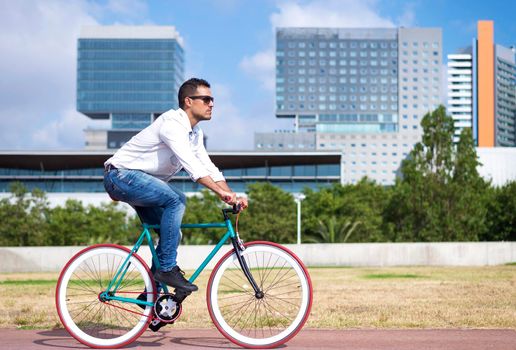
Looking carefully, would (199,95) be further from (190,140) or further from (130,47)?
(130,47)

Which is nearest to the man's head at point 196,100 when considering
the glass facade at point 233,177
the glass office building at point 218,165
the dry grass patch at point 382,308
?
the dry grass patch at point 382,308

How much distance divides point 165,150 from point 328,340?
1858 millimetres

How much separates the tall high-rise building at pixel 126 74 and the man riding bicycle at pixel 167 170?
597ft

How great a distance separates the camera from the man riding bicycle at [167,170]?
4.78m

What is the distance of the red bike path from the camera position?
15.6 feet

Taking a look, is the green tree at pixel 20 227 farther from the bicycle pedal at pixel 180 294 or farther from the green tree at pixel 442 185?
the bicycle pedal at pixel 180 294

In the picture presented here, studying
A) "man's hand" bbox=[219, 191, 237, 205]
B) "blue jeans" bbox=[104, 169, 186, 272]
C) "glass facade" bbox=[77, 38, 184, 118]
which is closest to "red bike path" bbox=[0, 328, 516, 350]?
"blue jeans" bbox=[104, 169, 186, 272]

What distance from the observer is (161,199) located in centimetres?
480

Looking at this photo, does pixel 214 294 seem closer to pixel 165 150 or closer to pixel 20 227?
pixel 165 150

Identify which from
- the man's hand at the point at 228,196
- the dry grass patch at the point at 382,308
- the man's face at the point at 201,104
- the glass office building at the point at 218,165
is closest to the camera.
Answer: the man's hand at the point at 228,196

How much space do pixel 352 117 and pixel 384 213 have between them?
156666 mm

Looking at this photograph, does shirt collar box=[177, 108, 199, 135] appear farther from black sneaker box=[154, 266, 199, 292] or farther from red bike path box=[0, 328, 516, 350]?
red bike path box=[0, 328, 516, 350]

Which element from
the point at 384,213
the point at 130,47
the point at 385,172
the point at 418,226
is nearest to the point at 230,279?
the point at 418,226

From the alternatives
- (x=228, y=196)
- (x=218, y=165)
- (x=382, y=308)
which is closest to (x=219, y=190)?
(x=228, y=196)
